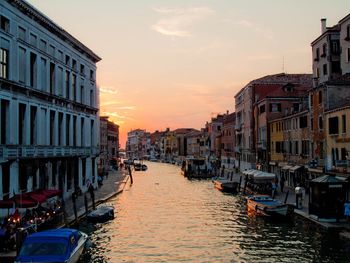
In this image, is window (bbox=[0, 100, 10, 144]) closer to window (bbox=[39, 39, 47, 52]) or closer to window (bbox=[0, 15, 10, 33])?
window (bbox=[0, 15, 10, 33])

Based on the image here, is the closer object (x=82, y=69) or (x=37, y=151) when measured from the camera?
(x=37, y=151)

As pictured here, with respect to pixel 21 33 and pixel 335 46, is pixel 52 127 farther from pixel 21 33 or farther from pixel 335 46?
pixel 335 46

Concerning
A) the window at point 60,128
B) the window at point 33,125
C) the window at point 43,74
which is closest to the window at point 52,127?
the window at point 60,128

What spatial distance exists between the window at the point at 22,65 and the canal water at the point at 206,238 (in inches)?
375

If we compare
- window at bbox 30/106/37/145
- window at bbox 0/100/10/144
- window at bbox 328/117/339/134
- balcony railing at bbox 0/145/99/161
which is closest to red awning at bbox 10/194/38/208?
balcony railing at bbox 0/145/99/161

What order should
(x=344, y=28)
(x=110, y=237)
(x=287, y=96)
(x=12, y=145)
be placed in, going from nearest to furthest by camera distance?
(x=110, y=237) < (x=12, y=145) < (x=344, y=28) < (x=287, y=96)

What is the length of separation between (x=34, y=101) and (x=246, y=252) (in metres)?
17.8

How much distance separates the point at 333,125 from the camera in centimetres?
3669

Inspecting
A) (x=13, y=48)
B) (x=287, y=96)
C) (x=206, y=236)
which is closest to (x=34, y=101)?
(x=13, y=48)

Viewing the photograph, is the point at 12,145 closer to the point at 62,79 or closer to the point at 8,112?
the point at 8,112

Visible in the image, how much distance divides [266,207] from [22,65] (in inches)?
676

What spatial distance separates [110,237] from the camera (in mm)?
26641

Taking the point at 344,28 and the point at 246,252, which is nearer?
the point at 246,252

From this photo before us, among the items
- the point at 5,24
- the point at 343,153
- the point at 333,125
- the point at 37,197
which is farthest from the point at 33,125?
the point at 343,153
